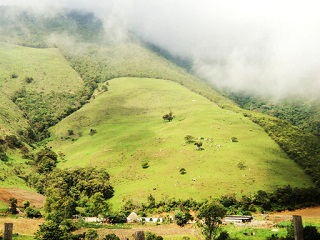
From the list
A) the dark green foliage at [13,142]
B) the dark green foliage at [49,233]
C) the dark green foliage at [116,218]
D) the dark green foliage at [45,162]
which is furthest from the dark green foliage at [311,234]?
the dark green foliage at [13,142]

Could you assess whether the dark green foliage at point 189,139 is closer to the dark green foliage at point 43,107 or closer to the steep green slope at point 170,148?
the steep green slope at point 170,148

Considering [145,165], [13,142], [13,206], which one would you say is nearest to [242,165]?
[145,165]

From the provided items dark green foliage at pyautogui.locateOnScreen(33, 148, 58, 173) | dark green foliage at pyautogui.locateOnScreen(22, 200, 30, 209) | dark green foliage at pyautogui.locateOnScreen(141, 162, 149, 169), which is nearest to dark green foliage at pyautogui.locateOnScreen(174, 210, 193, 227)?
dark green foliage at pyautogui.locateOnScreen(141, 162, 149, 169)

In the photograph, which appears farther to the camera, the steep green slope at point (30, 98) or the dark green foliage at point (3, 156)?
the steep green slope at point (30, 98)

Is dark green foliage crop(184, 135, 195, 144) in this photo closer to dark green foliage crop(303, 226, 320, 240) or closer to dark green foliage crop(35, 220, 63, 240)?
dark green foliage crop(35, 220, 63, 240)

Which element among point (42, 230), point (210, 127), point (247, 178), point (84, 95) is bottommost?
point (42, 230)

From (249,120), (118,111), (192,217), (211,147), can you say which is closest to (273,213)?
(192,217)

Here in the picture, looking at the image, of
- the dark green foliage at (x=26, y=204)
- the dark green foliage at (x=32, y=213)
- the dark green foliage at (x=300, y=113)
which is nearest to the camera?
the dark green foliage at (x=32, y=213)

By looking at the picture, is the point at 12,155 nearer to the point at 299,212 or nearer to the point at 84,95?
the point at 84,95

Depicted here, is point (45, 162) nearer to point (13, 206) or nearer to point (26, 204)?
point (26, 204)
